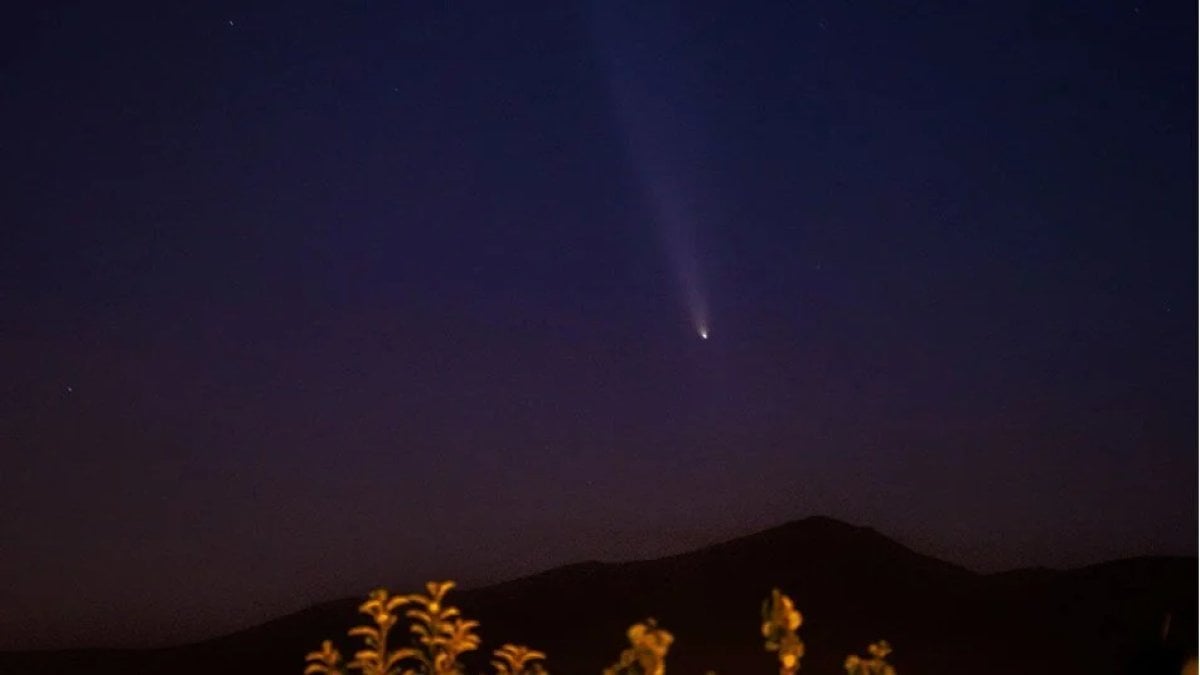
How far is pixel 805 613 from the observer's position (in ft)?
97.4

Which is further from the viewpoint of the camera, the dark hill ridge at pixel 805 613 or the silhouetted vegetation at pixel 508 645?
the dark hill ridge at pixel 805 613

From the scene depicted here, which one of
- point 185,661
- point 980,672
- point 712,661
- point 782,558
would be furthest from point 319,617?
point 980,672

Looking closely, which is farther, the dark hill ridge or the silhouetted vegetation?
the dark hill ridge

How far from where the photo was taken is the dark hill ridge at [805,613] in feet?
69.8

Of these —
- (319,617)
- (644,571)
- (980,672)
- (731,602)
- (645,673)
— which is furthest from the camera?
(644,571)

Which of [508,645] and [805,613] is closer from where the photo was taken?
[508,645]

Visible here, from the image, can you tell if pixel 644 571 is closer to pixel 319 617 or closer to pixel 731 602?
pixel 731 602

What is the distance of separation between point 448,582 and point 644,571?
3736 cm

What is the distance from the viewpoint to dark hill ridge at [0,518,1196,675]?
2127cm

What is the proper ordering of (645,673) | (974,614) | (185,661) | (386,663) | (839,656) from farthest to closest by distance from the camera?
1. (185,661)
2. (974,614)
3. (839,656)
4. (386,663)
5. (645,673)

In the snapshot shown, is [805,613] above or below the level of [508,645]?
above

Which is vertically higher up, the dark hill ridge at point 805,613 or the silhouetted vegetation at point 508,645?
the dark hill ridge at point 805,613

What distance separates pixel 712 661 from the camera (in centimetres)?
1958

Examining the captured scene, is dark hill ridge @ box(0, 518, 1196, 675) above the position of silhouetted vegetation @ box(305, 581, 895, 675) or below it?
above
